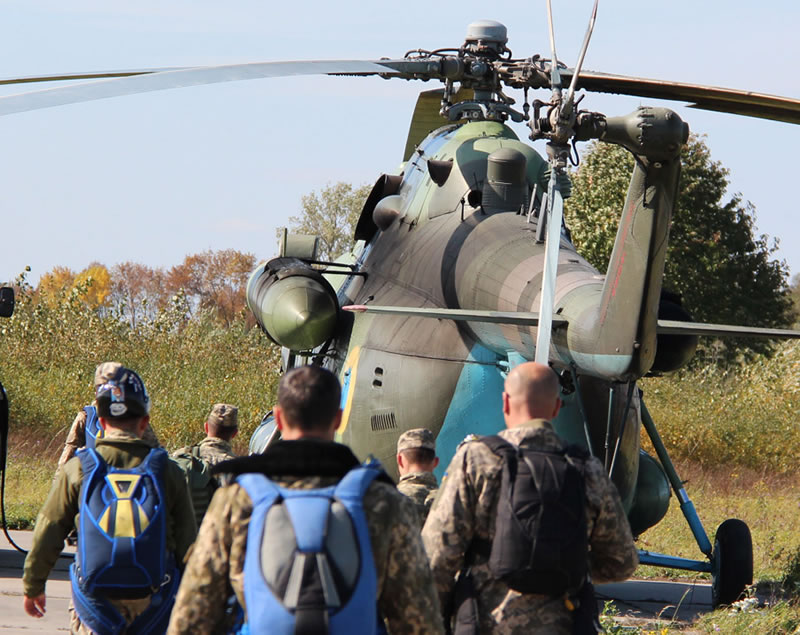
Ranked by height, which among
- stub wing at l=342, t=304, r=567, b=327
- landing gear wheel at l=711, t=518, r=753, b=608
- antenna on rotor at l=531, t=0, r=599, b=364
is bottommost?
landing gear wheel at l=711, t=518, r=753, b=608

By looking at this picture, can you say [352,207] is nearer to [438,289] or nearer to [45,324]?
[45,324]

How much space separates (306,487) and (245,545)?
24cm

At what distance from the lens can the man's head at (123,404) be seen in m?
5.05

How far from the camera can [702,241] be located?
98.2ft

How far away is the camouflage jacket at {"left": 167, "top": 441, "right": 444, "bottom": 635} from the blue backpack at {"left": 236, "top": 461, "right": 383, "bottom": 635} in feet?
0.24

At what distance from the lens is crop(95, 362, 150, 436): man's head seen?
5055mm

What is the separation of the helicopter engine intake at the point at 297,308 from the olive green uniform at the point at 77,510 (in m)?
3.89

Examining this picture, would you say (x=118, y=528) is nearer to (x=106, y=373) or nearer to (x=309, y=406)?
(x=106, y=373)

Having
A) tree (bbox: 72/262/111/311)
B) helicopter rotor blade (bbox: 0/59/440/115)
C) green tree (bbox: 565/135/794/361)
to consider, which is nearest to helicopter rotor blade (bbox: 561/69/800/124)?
helicopter rotor blade (bbox: 0/59/440/115)

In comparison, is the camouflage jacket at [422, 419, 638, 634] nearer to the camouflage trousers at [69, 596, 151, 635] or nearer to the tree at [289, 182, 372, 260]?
the camouflage trousers at [69, 596, 151, 635]

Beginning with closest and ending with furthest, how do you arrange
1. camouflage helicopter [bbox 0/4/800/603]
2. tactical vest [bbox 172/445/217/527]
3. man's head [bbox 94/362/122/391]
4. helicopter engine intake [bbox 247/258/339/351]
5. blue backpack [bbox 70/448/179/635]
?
1. blue backpack [bbox 70/448/179/635]
2. man's head [bbox 94/362/122/391]
3. camouflage helicopter [bbox 0/4/800/603]
4. tactical vest [bbox 172/445/217/527]
5. helicopter engine intake [bbox 247/258/339/351]

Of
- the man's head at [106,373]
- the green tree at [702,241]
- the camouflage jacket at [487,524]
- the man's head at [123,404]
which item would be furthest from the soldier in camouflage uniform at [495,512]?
the green tree at [702,241]

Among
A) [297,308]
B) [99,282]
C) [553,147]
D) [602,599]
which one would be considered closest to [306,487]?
[553,147]

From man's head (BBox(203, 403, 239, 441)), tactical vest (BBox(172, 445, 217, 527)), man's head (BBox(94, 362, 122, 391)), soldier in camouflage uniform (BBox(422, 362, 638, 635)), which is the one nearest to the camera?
soldier in camouflage uniform (BBox(422, 362, 638, 635))
